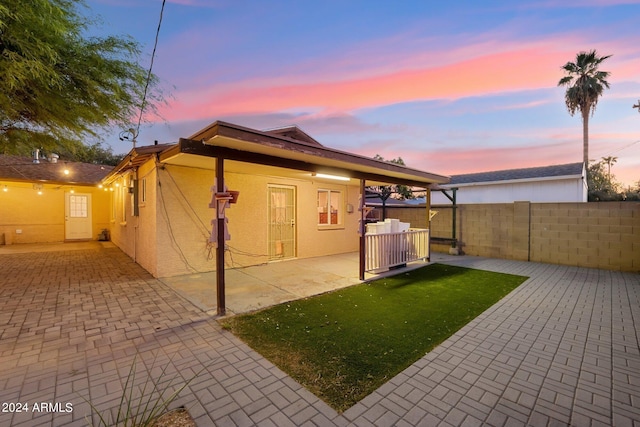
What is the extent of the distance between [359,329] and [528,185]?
1518cm

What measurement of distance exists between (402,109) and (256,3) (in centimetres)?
623

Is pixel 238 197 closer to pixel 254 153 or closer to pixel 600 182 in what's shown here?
pixel 254 153

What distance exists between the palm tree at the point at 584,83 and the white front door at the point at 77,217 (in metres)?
29.7

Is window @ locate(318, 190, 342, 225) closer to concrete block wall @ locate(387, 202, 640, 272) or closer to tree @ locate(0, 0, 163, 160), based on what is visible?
concrete block wall @ locate(387, 202, 640, 272)

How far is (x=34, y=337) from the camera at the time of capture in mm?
3246

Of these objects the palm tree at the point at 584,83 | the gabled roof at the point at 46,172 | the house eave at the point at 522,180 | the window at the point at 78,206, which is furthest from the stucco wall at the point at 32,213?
the palm tree at the point at 584,83

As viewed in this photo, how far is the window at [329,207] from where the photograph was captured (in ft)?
31.1

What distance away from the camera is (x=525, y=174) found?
14898mm

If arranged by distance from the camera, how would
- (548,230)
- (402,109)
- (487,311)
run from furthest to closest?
(402,109), (548,230), (487,311)

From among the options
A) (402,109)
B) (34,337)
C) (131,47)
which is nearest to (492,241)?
(402,109)

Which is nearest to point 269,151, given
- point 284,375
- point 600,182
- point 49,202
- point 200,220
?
point 284,375

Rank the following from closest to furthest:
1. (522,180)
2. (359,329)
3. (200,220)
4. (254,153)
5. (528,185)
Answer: (359,329), (254,153), (200,220), (522,180), (528,185)

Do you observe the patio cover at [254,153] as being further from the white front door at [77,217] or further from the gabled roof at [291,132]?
the white front door at [77,217]

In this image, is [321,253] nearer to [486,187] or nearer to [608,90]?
[486,187]
